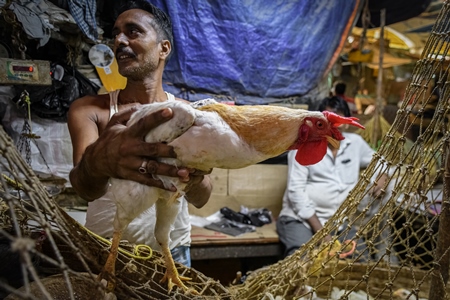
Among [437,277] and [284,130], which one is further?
[437,277]

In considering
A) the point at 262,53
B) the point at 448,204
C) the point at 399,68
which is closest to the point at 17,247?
the point at 448,204

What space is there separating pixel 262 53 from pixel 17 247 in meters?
3.05

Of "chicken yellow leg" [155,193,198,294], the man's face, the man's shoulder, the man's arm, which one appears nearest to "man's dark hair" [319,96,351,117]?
the man's face

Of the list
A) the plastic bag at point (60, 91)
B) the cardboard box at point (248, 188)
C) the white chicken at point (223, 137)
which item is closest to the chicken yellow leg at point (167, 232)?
the white chicken at point (223, 137)

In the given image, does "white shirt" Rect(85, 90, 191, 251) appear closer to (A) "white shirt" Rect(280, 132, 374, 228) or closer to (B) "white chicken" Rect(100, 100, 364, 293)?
(B) "white chicken" Rect(100, 100, 364, 293)

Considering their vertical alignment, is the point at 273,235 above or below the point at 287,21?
below

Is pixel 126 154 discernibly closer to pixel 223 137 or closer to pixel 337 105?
pixel 223 137

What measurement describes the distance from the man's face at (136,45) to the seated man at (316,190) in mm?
1908

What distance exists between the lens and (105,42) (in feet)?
9.16

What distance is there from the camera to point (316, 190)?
320 cm

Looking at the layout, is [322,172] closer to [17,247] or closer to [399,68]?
[17,247]

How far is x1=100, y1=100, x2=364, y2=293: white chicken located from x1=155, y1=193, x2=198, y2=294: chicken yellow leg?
0.13 meters

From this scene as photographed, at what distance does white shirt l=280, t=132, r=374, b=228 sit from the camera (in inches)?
124

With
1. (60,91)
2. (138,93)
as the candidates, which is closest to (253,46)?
(60,91)
